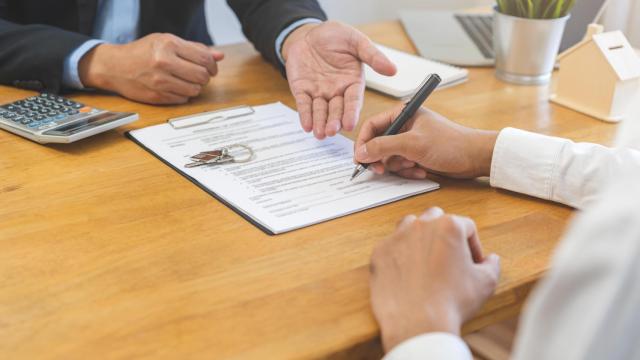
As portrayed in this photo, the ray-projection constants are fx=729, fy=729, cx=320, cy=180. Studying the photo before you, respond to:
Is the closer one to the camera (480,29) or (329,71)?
(329,71)

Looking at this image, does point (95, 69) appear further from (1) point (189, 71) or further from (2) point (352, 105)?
(2) point (352, 105)

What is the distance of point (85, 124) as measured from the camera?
1.06 m

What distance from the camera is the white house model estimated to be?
3.82 ft

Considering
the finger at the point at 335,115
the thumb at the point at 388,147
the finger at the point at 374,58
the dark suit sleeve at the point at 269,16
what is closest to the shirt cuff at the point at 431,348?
the thumb at the point at 388,147

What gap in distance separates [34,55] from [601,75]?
95 centimetres

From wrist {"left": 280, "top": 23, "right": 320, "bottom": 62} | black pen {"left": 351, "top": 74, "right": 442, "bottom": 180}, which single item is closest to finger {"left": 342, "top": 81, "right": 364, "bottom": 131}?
black pen {"left": 351, "top": 74, "right": 442, "bottom": 180}

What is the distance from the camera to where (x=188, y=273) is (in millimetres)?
745

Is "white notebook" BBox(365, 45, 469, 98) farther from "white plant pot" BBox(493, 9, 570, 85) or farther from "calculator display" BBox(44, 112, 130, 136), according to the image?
"calculator display" BBox(44, 112, 130, 136)

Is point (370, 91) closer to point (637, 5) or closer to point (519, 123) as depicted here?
point (519, 123)

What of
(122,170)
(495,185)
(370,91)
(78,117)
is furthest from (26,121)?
(495,185)

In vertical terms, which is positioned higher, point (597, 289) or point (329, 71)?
point (597, 289)

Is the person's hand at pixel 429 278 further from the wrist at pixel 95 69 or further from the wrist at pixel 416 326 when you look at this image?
the wrist at pixel 95 69

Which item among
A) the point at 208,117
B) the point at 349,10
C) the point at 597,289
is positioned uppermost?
the point at 597,289

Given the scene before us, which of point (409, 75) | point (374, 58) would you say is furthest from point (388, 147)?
point (409, 75)
